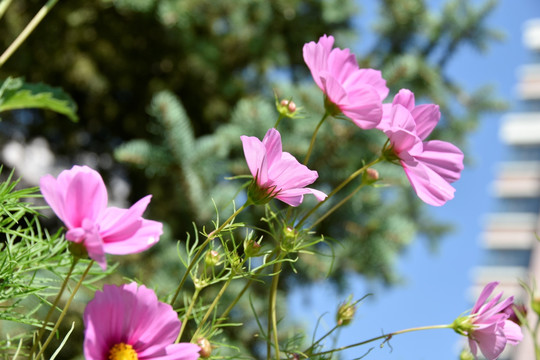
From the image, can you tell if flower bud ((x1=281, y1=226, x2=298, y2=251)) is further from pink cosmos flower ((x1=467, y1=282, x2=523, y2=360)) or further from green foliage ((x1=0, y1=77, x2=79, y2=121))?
green foliage ((x1=0, y1=77, x2=79, y2=121))

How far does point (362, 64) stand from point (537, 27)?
20291 mm

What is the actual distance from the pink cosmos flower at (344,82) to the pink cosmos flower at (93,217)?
115 millimetres

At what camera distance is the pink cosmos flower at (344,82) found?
269 millimetres

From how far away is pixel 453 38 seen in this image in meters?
1.79

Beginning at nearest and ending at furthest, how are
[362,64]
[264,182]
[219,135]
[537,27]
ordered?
[264,182] → [219,135] → [362,64] → [537,27]

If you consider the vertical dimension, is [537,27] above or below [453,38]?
above

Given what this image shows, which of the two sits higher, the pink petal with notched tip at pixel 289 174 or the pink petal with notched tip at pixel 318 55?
the pink petal with notched tip at pixel 318 55

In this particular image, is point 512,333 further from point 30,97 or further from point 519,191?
point 519,191

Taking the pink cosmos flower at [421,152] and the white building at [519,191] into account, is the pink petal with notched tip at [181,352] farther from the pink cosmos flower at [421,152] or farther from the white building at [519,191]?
the white building at [519,191]

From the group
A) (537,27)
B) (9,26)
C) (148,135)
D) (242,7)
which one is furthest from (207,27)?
(537,27)

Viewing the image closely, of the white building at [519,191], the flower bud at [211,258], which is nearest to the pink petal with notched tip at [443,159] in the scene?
the flower bud at [211,258]

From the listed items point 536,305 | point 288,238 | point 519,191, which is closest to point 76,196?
point 288,238

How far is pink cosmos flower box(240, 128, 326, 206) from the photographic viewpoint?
0.22m

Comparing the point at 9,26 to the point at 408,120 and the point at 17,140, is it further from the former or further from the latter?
the point at 408,120
